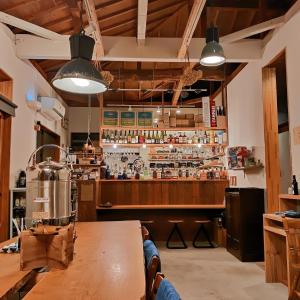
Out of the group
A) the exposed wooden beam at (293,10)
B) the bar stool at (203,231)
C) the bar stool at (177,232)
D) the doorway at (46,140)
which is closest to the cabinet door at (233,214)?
the bar stool at (203,231)

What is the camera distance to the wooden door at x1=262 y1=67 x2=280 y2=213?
215 inches

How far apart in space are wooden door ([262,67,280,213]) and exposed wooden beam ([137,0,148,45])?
86.4 inches

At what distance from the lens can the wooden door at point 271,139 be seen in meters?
5.47

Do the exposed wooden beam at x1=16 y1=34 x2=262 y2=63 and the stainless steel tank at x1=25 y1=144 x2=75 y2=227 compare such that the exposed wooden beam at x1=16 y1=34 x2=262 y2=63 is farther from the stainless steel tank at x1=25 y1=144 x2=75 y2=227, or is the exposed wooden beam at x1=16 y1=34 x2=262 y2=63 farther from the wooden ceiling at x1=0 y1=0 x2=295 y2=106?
the stainless steel tank at x1=25 y1=144 x2=75 y2=227

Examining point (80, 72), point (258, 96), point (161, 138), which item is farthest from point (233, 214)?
point (80, 72)

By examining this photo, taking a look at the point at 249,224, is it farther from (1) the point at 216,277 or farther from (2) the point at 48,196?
(2) the point at 48,196

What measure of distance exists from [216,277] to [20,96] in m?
4.12

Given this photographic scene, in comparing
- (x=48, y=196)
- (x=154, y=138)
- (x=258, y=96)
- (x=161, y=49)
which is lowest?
(x=48, y=196)

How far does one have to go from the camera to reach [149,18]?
6.00m

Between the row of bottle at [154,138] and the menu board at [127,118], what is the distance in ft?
1.41

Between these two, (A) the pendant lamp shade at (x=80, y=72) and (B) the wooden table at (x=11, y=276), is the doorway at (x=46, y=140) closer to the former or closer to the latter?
(A) the pendant lamp shade at (x=80, y=72)

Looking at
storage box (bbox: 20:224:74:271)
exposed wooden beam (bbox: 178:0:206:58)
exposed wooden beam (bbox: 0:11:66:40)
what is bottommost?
storage box (bbox: 20:224:74:271)

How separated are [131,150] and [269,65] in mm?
5587

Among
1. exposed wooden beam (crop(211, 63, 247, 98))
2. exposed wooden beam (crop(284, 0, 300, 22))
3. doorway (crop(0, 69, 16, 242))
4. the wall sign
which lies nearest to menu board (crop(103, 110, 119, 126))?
exposed wooden beam (crop(211, 63, 247, 98))
